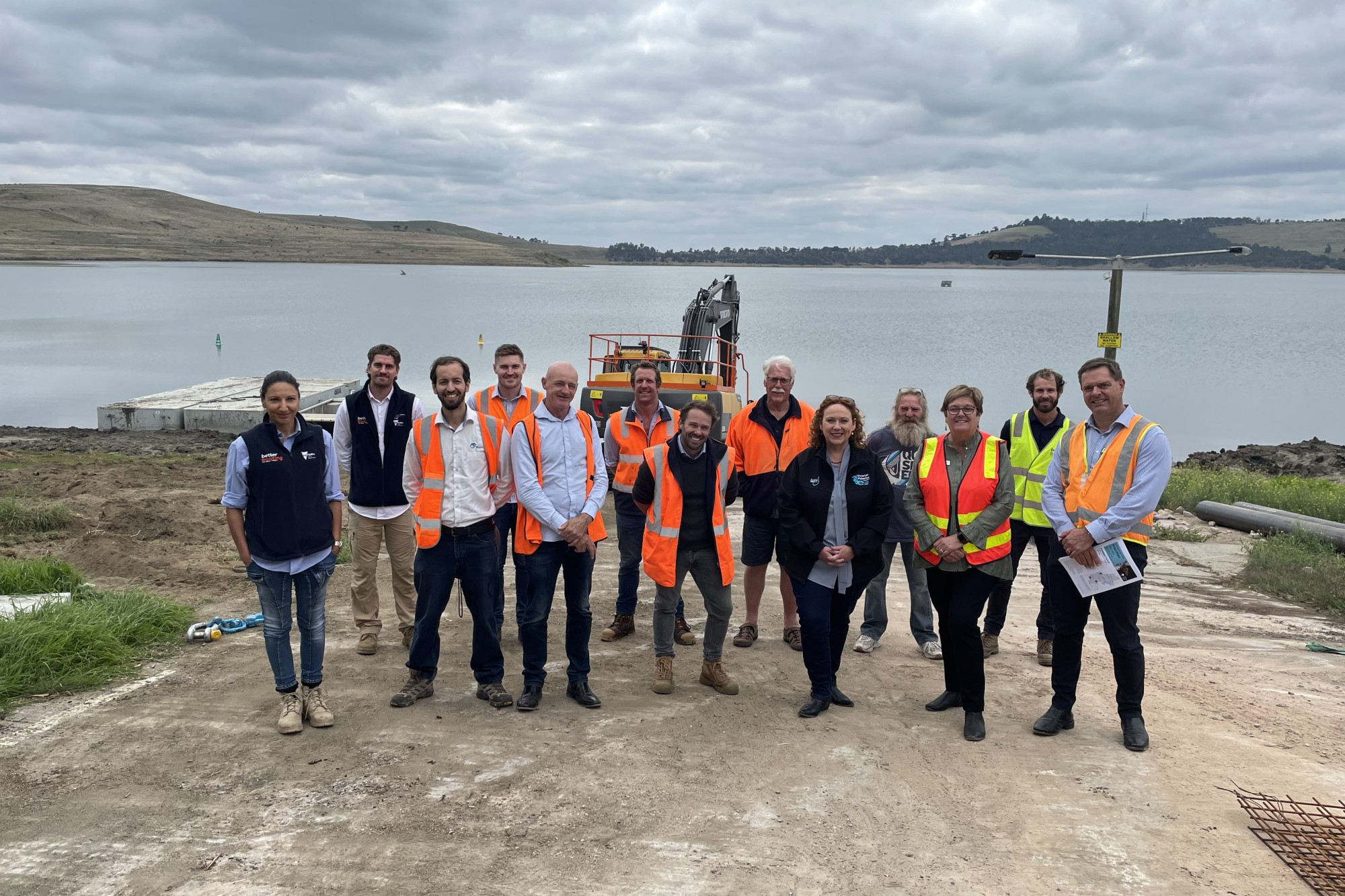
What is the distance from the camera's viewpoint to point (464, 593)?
550 centimetres

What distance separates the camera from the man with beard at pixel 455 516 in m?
5.31

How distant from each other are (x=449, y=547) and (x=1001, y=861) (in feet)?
10.2

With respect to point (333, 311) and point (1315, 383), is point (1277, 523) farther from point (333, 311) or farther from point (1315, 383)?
point (333, 311)

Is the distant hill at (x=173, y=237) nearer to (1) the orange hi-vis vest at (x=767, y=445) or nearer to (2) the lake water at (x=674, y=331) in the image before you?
(2) the lake water at (x=674, y=331)

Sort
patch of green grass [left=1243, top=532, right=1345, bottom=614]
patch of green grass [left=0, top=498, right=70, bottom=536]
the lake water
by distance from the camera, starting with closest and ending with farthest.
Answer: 1. patch of green grass [left=1243, top=532, right=1345, bottom=614]
2. patch of green grass [left=0, top=498, right=70, bottom=536]
3. the lake water

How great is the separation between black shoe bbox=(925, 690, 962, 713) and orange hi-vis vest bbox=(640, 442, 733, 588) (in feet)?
4.40

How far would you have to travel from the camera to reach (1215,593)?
8.71 m

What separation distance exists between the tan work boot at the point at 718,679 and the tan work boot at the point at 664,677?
215mm

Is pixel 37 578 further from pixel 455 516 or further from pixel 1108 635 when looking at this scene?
pixel 1108 635

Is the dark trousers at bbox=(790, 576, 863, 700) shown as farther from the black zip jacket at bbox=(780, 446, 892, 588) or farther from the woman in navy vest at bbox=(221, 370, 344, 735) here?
the woman in navy vest at bbox=(221, 370, 344, 735)

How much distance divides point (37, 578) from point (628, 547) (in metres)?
4.59

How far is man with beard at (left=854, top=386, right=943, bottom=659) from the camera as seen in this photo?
620cm

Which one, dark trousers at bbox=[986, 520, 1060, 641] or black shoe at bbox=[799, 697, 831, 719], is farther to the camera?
dark trousers at bbox=[986, 520, 1060, 641]

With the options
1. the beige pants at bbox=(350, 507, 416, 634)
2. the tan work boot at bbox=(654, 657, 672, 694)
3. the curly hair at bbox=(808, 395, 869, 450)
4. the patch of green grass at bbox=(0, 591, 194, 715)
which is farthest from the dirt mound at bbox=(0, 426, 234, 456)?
the curly hair at bbox=(808, 395, 869, 450)
